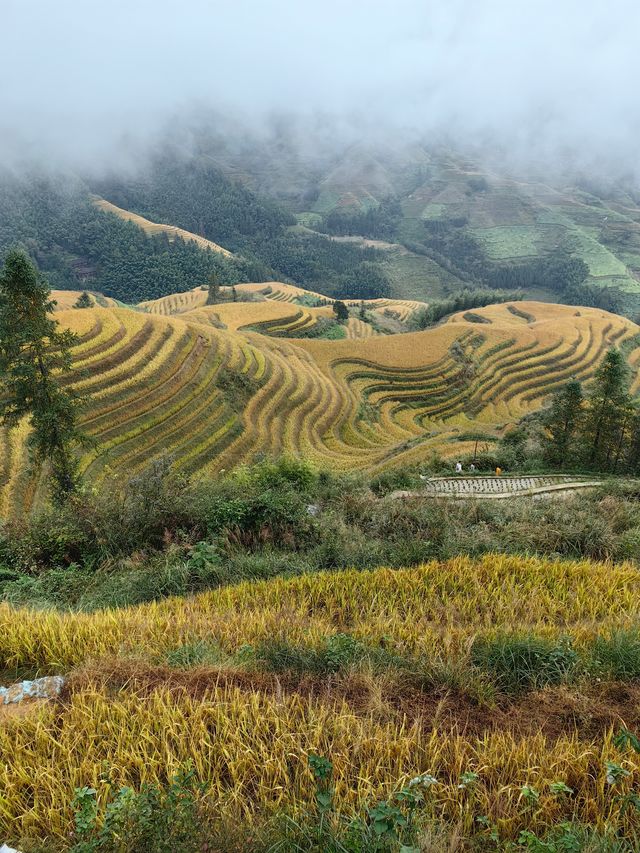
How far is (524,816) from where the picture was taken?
106 inches

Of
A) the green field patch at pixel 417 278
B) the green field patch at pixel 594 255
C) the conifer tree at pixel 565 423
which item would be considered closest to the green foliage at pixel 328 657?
the conifer tree at pixel 565 423

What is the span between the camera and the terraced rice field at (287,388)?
88.6 ft

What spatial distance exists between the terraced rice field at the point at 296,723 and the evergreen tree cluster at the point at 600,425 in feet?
62.0

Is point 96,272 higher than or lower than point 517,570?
higher

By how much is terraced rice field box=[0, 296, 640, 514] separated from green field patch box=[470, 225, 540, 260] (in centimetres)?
12541

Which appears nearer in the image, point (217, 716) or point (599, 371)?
point (217, 716)

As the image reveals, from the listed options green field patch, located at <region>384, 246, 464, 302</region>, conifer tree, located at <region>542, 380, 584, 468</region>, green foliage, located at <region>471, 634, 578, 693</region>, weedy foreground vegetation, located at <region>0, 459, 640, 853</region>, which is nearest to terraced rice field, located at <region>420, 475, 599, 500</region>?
conifer tree, located at <region>542, 380, 584, 468</region>

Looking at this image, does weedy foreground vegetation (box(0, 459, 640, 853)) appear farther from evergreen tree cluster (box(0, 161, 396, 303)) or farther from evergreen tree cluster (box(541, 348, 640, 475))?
evergreen tree cluster (box(0, 161, 396, 303))

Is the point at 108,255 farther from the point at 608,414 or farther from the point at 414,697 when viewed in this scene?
the point at 414,697

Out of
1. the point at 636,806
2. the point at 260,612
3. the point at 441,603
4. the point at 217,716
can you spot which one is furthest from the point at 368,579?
the point at 636,806

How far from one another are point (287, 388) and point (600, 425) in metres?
24.2

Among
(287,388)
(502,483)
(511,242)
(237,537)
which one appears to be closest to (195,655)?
(237,537)

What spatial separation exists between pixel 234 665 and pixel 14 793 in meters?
1.77

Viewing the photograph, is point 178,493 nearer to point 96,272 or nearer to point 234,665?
point 234,665
